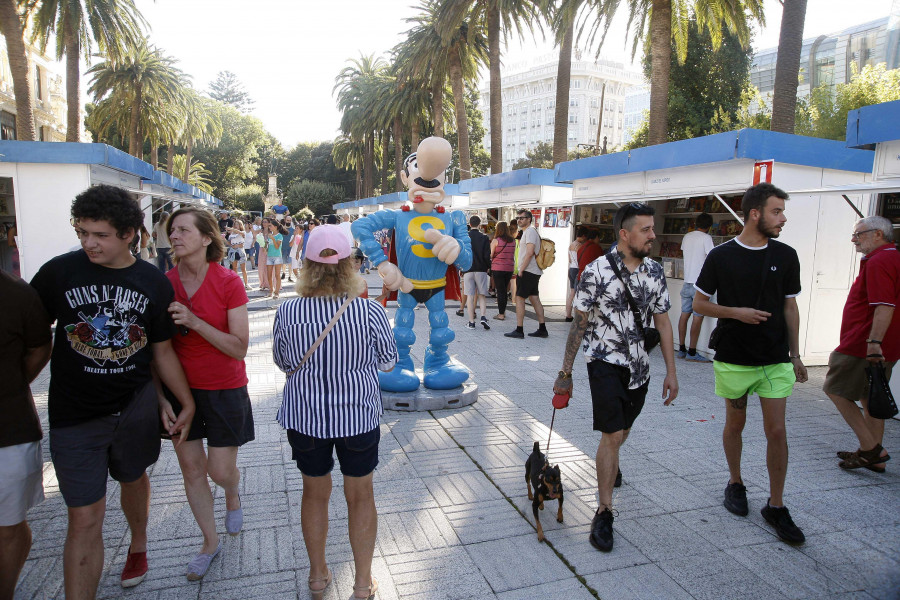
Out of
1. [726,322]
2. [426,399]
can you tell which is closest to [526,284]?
[426,399]

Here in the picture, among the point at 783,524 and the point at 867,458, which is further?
the point at 867,458

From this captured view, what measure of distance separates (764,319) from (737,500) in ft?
3.80

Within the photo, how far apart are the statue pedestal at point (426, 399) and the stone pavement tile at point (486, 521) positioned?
1847mm

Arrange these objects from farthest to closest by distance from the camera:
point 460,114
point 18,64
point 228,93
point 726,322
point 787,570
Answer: point 228,93, point 460,114, point 18,64, point 726,322, point 787,570

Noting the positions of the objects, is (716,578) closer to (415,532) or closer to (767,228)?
(415,532)

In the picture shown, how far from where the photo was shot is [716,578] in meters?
2.87

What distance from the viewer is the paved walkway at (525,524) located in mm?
2779

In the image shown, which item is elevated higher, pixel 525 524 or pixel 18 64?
pixel 18 64

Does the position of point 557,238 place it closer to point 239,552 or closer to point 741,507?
point 741,507

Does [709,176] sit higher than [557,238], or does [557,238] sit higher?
[709,176]

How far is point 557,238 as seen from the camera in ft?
40.5

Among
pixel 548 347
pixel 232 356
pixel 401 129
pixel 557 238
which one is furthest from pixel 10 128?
pixel 232 356

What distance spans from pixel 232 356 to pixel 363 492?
898mm

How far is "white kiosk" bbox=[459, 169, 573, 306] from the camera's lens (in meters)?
12.1
